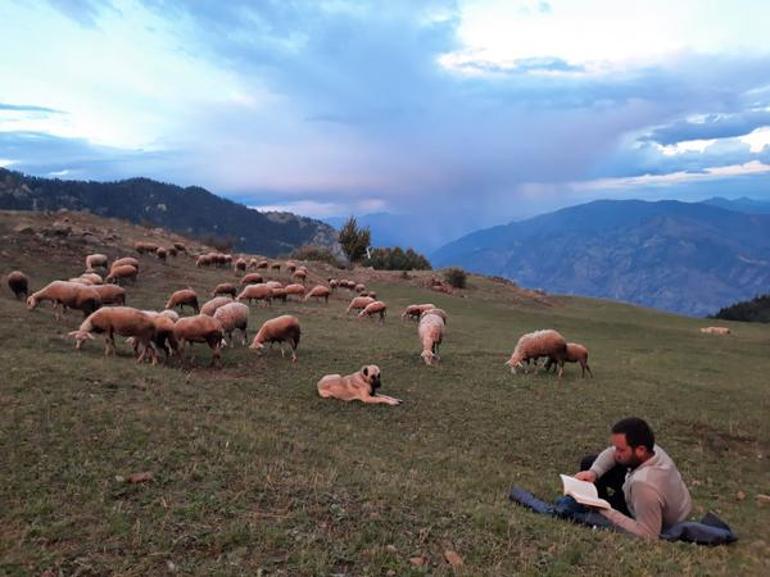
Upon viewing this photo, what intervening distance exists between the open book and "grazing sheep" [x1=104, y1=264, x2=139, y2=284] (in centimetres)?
2783

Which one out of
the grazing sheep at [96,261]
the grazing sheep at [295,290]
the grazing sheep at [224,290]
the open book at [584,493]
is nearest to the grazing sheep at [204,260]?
the grazing sheep at [96,261]

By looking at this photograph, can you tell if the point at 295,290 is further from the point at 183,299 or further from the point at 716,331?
the point at 716,331

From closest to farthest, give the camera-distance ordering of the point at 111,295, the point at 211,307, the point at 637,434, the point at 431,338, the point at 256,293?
the point at 637,434, the point at 431,338, the point at 211,307, the point at 111,295, the point at 256,293

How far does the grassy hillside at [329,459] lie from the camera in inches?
257

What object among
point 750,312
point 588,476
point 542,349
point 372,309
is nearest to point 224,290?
point 372,309

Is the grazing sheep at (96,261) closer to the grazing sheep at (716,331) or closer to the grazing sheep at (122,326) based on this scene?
the grazing sheep at (122,326)

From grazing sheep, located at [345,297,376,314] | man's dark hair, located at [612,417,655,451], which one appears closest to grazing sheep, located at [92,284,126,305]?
grazing sheep, located at [345,297,376,314]

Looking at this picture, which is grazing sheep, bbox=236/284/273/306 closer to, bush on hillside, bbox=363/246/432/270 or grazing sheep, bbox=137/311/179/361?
grazing sheep, bbox=137/311/179/361

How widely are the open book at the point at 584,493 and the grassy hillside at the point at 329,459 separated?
496 millimetres

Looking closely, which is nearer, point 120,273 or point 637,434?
point 637,434

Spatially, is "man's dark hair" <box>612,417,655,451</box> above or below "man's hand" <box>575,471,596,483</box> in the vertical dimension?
above

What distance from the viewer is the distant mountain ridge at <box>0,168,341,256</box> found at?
414 ft

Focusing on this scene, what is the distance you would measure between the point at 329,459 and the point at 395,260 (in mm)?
63459

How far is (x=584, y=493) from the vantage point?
27.7 feet
